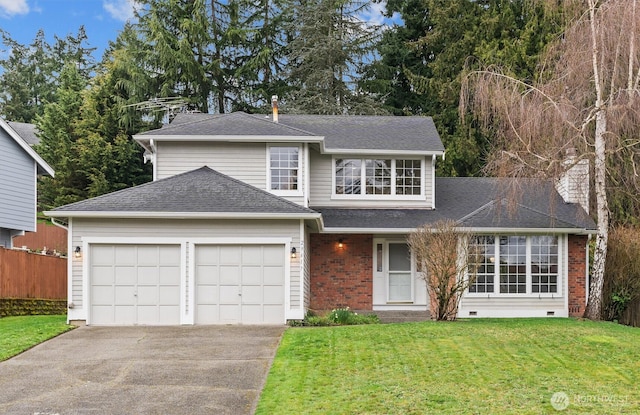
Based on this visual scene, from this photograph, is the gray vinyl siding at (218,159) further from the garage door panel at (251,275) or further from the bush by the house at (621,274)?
the bush by the house at (621,274)

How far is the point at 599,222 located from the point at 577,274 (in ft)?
8.11

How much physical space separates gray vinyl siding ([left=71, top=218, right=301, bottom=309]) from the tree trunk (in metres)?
7.24

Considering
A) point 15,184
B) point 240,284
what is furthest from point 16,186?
point 240,284

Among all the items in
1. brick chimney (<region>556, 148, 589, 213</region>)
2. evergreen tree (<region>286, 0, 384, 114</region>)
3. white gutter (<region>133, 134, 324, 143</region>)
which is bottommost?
brick chimney (<region>556, 148, 589, 213</region>)

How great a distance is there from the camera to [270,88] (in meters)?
36.1

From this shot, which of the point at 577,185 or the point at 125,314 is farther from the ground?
the point at 577,185

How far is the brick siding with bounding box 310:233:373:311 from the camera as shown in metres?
18.3

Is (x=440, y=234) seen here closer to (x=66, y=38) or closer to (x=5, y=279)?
(x=5, y=279)

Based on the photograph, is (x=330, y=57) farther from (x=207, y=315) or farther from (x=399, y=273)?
(x=207, y=315)

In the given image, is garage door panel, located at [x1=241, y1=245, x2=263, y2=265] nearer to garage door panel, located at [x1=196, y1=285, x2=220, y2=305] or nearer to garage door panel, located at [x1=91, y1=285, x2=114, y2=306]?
garage door panel, located at [x1=196, y1=285, x2=220, y2=305]

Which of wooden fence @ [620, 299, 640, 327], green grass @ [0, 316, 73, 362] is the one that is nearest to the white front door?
wooden fence @ [620, 299, 640, 327]

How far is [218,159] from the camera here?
1869 centimetres

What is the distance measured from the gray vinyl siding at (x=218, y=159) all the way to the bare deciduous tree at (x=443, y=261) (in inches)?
196

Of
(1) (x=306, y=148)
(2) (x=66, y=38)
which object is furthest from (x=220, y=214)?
(2) (x=66, y=38)
